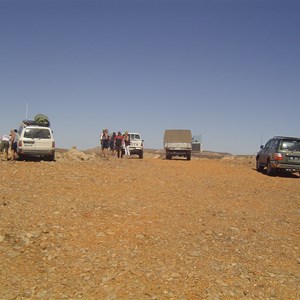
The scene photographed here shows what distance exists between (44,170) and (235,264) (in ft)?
30.1

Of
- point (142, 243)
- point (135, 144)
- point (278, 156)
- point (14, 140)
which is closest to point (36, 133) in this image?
point (14, 140)

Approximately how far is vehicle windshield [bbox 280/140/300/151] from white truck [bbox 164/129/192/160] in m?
12.4

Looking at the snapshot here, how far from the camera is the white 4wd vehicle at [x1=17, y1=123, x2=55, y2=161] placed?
17188 millimetres

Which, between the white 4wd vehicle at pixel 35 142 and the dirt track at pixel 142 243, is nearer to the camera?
the dirt track at pixel 142 243

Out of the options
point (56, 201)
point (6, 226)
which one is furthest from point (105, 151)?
point (6, 226)

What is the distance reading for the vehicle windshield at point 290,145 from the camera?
54.2 feet

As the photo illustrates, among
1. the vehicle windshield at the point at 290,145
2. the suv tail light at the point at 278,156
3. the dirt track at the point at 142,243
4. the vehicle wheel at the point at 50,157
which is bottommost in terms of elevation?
the dirt track at the point at 142,243

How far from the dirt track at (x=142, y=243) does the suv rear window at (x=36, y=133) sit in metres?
7.20

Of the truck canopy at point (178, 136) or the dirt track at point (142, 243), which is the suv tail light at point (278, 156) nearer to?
the dirt track at point (142, 243)

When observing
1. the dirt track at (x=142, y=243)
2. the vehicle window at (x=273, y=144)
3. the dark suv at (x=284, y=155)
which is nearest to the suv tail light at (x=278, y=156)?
the dark suv at (x=284, y=155)

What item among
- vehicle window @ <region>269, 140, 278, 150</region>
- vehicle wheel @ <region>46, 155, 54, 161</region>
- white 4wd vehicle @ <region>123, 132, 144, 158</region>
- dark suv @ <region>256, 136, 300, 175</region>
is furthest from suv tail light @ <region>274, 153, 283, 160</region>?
white 4wd vehicle @ <region>123, 132, 144, 158</region>

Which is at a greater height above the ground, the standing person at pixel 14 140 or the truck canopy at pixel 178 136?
the truck canopy at pixel 178 136

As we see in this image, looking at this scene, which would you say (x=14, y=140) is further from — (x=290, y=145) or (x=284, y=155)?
(x=290, y=145)

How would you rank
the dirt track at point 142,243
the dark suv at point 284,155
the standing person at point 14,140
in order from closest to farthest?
the dirt track at point 142,243, the dark suv at point 284,155, the standing person at point 14,140
